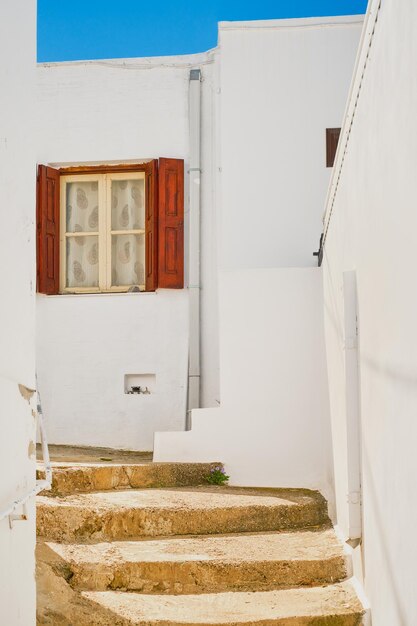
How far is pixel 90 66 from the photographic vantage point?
11.0m

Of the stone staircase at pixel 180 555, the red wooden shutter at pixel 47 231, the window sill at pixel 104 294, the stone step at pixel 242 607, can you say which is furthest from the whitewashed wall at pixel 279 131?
the stone step at pixel 242 607

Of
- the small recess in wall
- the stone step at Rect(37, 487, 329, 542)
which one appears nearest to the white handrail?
the stone step at Rect(37, 487, 329, 542)

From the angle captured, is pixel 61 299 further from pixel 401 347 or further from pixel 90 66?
pixel 401 347

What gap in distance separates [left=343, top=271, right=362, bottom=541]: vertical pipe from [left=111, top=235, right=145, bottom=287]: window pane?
18.4ft

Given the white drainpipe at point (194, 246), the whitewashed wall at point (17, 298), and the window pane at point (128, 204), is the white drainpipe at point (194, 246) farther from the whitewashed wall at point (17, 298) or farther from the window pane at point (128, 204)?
the whitewashed wall at point (17, 298)

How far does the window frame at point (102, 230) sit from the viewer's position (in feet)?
35.5

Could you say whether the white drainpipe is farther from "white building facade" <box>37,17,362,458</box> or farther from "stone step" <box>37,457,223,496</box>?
"stone step" <box>37,457,223,496</box>

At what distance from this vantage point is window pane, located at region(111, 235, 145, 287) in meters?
10.9

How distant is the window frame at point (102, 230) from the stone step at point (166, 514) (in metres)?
3.67

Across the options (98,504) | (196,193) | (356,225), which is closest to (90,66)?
(196,193)

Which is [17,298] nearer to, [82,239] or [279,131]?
[279,131]

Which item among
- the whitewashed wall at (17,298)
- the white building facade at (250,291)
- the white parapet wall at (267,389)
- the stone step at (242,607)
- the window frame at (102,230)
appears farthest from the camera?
the window frame at (102,230)

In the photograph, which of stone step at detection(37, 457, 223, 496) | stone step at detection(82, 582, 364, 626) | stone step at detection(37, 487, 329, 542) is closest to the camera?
stone step at detection(82, 582, 364, 626)

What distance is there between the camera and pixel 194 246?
34.7ft
